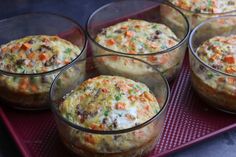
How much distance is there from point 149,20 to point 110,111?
77cm

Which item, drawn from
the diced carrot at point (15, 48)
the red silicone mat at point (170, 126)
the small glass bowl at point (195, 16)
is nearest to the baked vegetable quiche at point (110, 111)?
the red silicone mat at point (170, 126)

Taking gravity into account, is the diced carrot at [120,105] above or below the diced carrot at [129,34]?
below

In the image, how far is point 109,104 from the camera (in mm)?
1485

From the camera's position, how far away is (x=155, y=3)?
82.4 inches

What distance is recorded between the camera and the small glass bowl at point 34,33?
5.39 ft

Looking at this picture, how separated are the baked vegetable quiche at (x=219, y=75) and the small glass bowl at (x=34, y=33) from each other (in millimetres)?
477

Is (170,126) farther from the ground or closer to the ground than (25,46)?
closer to the ground

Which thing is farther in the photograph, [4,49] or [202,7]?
[202,7]

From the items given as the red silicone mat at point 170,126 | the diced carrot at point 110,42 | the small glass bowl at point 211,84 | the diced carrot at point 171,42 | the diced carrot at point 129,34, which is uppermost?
the diced carrot at point 129,34

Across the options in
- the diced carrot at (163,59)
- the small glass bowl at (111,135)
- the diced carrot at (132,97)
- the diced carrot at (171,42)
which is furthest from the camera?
the diced carrot at (171,42)

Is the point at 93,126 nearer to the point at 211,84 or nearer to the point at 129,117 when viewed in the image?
the point at 129,117

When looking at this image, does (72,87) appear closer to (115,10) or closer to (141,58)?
(141,58)

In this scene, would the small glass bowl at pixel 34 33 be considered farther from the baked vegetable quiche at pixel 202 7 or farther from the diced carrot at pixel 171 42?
the baked vegetable quiche at pixel 202 7

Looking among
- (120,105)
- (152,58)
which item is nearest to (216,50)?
(152,58)
